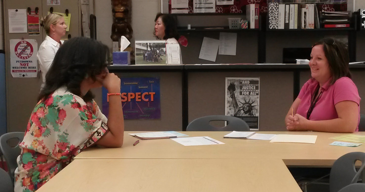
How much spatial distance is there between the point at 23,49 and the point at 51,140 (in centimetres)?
378

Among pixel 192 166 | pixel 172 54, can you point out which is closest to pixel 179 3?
pixel 172 54

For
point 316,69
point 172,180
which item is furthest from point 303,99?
point 172,180

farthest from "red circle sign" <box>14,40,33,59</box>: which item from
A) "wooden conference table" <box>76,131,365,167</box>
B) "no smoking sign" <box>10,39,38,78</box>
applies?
"wooden conference table" <box>76,131,365,167</box>

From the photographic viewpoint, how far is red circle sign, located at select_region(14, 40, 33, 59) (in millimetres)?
5121

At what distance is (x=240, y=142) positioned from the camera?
199 cm

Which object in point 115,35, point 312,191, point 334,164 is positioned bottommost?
point 312,191

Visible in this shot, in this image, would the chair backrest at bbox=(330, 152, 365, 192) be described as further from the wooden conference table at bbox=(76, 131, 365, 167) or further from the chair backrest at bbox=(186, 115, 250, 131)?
the chair backrest at bbox=(186, 115, 250, 131)

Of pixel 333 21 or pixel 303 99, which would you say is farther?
pixel 333 21

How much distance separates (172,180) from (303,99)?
1533 mm

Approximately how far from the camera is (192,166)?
150 centimetres

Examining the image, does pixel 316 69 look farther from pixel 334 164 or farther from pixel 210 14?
pixel 210 14

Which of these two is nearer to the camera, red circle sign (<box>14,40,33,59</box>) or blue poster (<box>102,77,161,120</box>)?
blue poster (<box>102,77,161,120</box>)

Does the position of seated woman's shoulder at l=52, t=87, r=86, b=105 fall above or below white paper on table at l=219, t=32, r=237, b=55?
below

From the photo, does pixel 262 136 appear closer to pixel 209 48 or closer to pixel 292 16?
pixel 292 16
